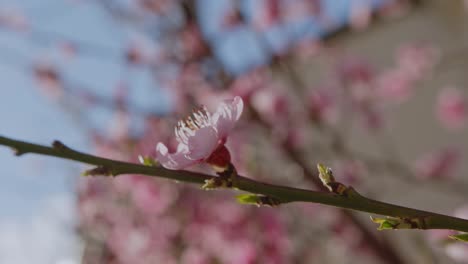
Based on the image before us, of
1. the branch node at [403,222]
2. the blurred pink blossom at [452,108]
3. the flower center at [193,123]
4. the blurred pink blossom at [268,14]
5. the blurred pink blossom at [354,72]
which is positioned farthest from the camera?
the blurred pink blossom at [452,108]

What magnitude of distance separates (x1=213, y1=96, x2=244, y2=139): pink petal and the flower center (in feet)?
0.08

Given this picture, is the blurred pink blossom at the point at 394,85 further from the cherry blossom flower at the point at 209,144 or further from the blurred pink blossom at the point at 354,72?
the cherry blossom flower at the point at 209,144

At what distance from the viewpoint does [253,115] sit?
2.10 m

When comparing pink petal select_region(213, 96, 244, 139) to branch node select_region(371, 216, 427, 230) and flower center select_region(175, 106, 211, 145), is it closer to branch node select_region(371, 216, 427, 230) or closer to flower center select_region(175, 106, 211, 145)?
flower center select_region(175, 106, 211, 145)

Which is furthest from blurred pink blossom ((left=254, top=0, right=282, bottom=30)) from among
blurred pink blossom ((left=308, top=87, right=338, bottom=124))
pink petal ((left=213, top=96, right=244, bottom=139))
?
pink petal ((left=213, top=96, right=244, bottom=139))

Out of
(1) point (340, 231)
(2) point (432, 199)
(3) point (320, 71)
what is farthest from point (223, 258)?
(3) point (320, 71)

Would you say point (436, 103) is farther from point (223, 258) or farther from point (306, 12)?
point (223, 258)

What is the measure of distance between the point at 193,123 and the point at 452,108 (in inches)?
123

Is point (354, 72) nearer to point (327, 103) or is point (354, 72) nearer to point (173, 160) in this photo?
point (327, 103)

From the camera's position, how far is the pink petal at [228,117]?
540mm

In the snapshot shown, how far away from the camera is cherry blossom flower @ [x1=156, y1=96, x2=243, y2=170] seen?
51 centimetres

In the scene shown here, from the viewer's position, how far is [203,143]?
0.53 meters

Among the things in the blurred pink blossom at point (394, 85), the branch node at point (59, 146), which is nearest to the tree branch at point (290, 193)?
the branch node at point (59, 146)

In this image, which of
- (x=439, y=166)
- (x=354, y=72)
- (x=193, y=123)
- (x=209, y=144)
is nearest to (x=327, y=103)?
(x=354, y=72)
